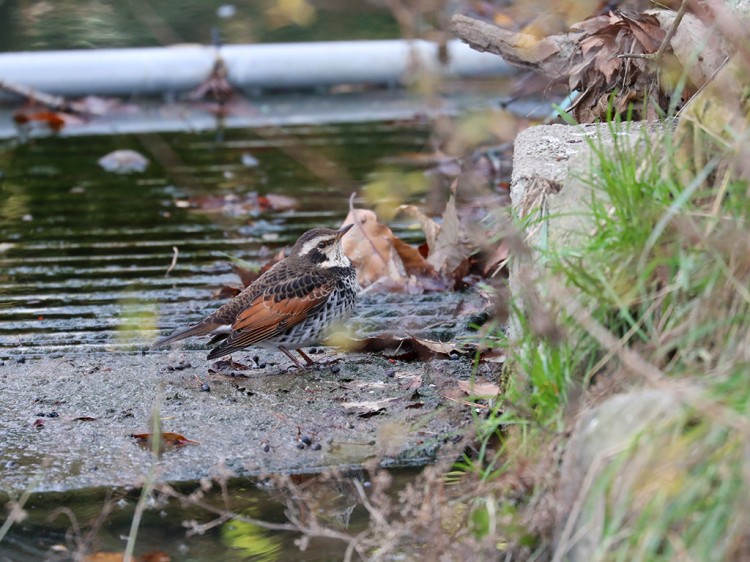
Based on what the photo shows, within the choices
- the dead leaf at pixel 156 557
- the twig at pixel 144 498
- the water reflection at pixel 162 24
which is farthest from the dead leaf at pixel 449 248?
the water reflection at pixel 162 24

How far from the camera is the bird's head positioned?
267 inches

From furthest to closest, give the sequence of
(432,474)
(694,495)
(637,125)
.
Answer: (637,125) → (432,474) → (694,495)

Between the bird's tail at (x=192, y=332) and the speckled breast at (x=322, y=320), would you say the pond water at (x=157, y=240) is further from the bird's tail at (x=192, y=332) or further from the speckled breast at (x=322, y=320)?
the speckled breast at (x=322, y=320)

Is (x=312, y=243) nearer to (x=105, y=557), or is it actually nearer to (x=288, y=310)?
(x=288, y=310)

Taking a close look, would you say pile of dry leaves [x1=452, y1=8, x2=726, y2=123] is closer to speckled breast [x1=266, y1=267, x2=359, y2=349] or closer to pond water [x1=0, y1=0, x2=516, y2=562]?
pond water [x1=0, y1=0, x2=516, y2=562]

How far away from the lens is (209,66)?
12.1 m

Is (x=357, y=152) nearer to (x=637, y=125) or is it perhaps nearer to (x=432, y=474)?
(x=637, y=125)

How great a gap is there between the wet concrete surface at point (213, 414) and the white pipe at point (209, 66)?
5.74 meters

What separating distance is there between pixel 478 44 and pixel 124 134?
523 centimetres

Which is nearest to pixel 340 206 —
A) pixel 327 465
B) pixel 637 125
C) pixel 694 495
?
pixel 637 125

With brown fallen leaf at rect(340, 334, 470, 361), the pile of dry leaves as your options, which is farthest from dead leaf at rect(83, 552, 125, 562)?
the pile of dry leaves

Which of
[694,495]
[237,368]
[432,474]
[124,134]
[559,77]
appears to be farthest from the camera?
[124,134]

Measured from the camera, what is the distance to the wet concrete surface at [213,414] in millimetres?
5129

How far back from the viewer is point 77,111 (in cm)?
1214
